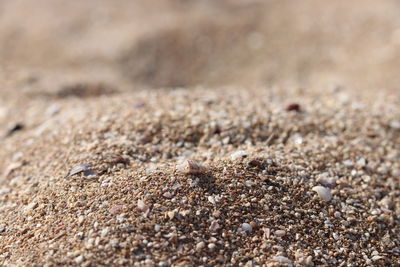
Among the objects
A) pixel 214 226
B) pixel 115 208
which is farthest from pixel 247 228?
pixel 115 208

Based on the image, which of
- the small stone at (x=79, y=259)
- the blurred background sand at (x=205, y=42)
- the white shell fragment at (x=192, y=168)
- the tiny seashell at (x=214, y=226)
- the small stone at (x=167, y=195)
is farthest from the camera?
the blurred background sand at (x=205, y=42)

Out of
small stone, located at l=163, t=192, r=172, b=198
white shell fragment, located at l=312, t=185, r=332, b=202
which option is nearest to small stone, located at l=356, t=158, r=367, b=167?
white shell fragment, located at l=312, t=185, r=332, b=202

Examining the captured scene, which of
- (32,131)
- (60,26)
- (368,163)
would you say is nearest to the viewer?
(368,163)

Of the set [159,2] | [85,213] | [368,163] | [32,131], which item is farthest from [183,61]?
[85,213]

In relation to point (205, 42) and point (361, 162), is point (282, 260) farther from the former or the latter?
point (205, 42)

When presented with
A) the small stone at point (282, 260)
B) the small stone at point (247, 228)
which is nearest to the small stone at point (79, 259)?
the small stone at point (247, 228)

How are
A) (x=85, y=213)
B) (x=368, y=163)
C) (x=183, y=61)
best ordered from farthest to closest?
1. (x=183, y=61)
2. (x=368, y=163)
3. (x=85, y=213)

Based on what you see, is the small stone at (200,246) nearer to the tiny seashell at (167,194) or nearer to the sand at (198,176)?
the sand at (198,176)

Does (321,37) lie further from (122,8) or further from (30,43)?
(30,43)

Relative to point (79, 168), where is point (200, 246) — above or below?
below
